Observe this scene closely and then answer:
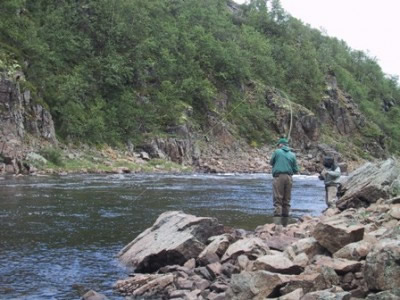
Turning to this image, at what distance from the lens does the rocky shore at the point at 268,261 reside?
524 cm

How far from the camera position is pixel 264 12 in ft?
292

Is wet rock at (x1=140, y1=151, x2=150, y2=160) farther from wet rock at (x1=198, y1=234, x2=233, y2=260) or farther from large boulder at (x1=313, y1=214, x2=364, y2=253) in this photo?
large boulder at (x1=313, y1=214, x2=364, y2=253)

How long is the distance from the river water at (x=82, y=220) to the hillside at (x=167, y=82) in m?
11.6

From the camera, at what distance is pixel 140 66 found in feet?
157

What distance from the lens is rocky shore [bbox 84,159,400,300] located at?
5.24 m

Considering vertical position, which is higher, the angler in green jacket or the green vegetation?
the green vegetation

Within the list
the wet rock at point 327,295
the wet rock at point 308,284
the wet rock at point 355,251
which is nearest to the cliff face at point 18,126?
the wet rock at point 355,251

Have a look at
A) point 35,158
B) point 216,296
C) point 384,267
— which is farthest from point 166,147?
point 384,267

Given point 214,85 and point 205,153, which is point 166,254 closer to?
point 205,153

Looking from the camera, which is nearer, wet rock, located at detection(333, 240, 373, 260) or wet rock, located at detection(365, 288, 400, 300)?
wet rock, located at detection(365, 288, 400, 300)

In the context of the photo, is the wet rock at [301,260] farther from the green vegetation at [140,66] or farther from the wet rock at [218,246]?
the green vegetation at [140,66]

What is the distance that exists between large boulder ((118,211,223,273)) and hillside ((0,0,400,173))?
21953mm

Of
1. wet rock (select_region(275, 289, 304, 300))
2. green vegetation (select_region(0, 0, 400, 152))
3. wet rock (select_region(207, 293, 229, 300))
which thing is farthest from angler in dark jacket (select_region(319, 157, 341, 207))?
green vegetation (select_region(0, 0, 400, 152))

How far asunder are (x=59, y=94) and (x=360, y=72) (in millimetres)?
88385
